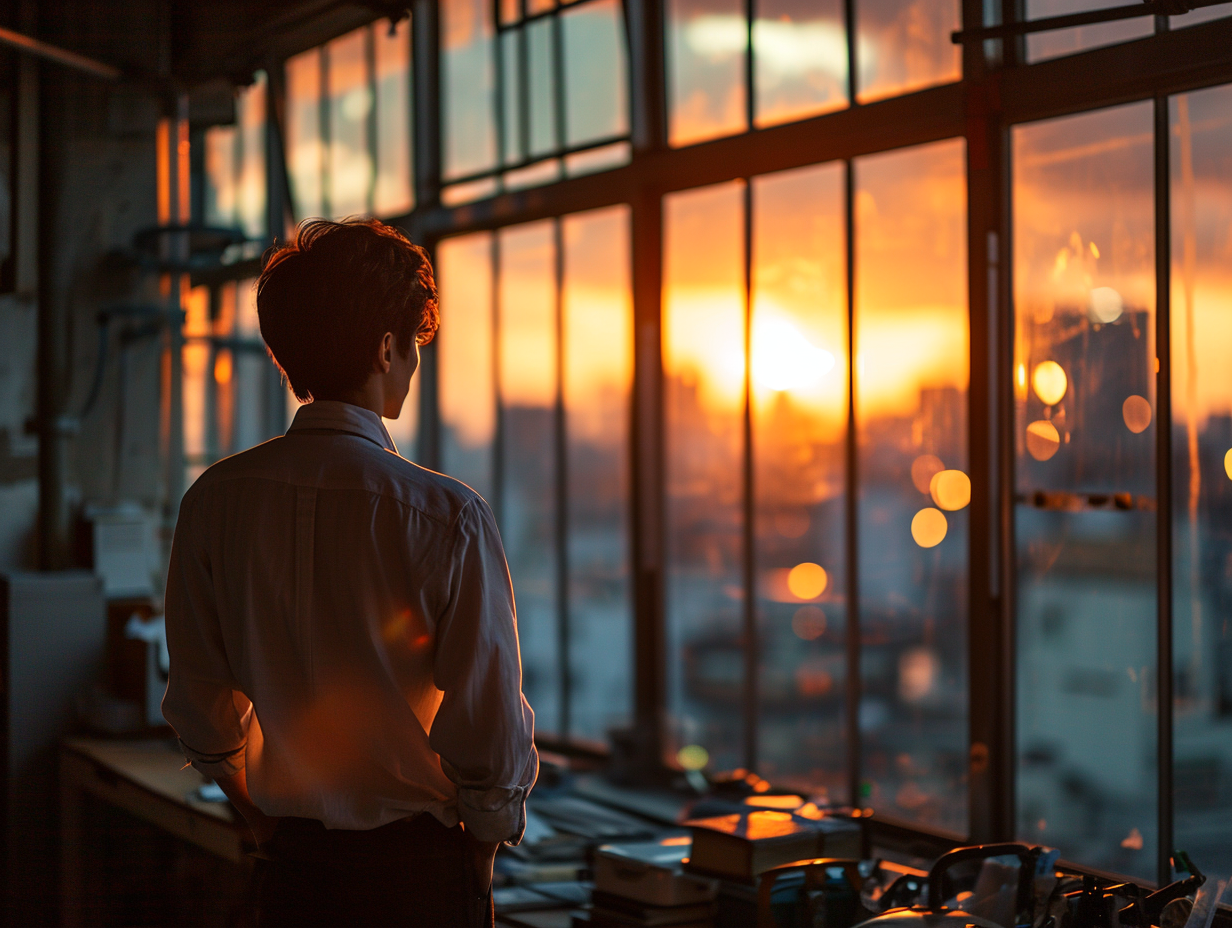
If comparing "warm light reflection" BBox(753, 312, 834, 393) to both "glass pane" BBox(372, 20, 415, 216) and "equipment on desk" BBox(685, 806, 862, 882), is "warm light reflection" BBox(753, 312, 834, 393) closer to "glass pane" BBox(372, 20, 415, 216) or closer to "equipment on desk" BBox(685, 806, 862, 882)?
"equipment on desk" BBox(685, 806, 862, 882)

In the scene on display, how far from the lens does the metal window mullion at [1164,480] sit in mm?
2779

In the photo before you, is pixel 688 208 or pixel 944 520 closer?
pixel 944 520

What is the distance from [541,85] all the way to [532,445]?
58.8 inches

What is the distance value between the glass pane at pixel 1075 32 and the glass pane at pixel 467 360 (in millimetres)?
2603

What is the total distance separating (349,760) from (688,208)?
9.88ft

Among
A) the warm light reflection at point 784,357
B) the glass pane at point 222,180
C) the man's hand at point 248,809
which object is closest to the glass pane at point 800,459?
the warm light reflection at point 784,357

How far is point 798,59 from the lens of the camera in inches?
147

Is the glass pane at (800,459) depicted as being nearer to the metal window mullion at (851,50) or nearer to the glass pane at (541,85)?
the metal window mullion at (851,50)

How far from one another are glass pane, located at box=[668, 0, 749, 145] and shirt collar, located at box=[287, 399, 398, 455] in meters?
2.67

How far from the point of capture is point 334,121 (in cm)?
587

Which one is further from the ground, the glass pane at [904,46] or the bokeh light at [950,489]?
the glass pane at [904,46]

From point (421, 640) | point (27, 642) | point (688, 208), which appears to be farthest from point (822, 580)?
point (27, 642)

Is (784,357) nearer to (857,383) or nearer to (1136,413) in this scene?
(857,383)

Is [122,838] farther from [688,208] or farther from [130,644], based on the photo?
[688,208]
